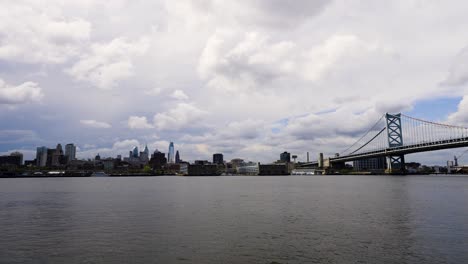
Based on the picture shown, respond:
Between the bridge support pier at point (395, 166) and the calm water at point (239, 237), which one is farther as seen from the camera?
the bridge support pier at point (395, 166)

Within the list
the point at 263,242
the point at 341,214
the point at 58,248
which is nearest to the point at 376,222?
the point at 341,214

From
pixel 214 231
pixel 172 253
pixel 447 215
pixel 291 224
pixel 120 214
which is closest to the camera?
pixel 172 253

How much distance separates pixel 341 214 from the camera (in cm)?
3075

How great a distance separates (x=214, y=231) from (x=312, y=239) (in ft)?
21.7

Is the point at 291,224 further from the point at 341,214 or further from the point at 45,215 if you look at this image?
the point at 45,215

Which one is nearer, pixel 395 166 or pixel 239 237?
pixel 239 237

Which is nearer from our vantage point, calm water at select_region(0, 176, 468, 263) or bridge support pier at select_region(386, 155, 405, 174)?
calm water at select_region(0, 176, 468, 263)

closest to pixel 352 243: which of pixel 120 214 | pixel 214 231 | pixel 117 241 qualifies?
pixel 214 231

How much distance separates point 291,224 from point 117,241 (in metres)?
12.4

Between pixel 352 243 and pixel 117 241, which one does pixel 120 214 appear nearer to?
pixel 117 241

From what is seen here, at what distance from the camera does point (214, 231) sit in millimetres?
23266

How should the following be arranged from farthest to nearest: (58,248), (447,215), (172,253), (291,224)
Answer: (447,215) → (291,224) → (58,248) → (172,253)

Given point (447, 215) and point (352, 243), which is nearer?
point (352, 243)

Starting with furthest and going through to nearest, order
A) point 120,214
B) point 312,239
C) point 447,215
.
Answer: point 120,214 → point 447,215 → point 312,239
